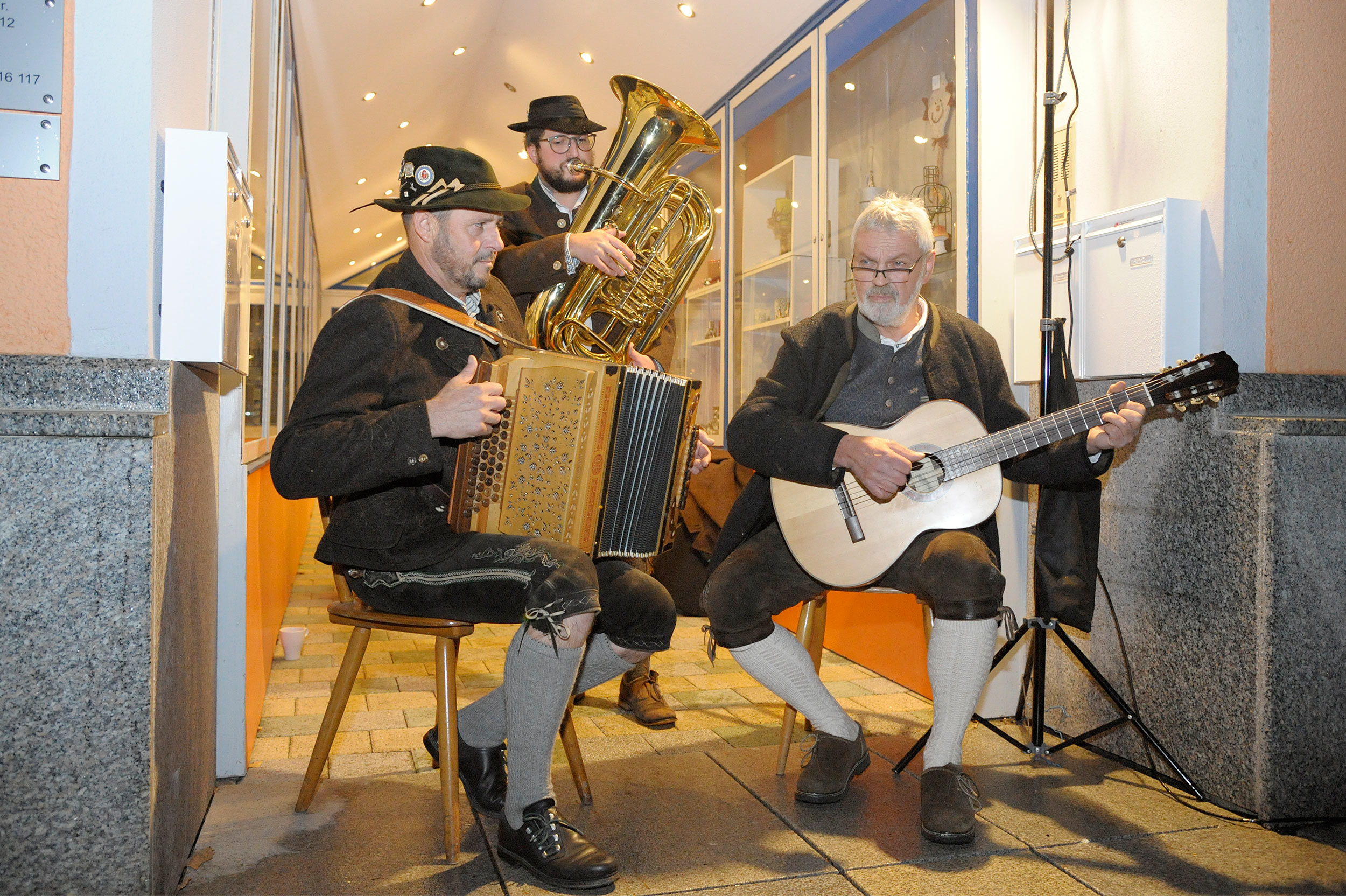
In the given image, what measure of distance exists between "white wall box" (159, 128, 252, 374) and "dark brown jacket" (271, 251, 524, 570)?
0.21 m

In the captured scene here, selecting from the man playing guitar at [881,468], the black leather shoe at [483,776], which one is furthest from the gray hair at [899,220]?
the black leather shoe at [483,776]

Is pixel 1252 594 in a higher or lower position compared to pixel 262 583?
higher

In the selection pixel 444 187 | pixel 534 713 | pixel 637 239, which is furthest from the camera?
pixel 637 239

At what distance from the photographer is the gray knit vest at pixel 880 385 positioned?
8.17 ft

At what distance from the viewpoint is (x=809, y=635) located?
2.56m

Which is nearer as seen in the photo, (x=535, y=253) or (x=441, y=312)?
(x=441, y=312)

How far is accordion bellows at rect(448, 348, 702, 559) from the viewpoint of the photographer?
1.90 meters

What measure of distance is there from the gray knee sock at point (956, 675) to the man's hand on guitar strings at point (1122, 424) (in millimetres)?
482

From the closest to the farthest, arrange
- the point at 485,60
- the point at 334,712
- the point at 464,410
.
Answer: the point at 464,410 < the point at 334,712 < the point at 485,60

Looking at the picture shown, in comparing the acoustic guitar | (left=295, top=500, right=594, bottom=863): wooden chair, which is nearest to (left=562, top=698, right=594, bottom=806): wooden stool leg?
(left=295, top=500, right=594, bottom=863): wooden chair

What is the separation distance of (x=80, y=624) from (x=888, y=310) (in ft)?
6.13

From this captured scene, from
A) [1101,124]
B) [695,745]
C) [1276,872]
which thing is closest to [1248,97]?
[1101,124]

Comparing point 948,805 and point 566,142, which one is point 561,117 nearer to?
point 566,142

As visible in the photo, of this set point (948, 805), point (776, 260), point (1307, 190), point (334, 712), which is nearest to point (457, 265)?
point (334, 712)
